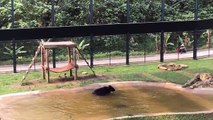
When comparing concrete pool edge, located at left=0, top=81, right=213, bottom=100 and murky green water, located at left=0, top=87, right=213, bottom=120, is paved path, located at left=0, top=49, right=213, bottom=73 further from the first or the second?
murky green water, located at left=0, top=87, right=213, bottom=120

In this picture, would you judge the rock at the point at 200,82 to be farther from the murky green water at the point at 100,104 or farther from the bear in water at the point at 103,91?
the bear in water at the point at 103,91

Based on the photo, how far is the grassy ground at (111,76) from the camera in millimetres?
15658

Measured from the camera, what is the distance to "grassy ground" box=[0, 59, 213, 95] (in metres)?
15.7

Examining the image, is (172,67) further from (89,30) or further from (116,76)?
(89,30)

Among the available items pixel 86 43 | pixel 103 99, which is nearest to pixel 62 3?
pixel 86 43

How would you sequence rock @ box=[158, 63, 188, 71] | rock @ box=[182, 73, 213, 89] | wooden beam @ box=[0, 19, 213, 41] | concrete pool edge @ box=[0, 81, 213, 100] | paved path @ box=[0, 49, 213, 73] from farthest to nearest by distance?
paved path @ box=[0, 49, 213, 73], rock @ box=[158, 63, 188, 71], rock @ box=[182, 73, 213, 89], concrete pool edge @ box=[0, 81, 213, 100], wooden beam @ box=[0, 19, 213, 41]

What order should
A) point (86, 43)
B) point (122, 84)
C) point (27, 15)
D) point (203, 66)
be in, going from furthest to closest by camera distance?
point (86, 43)
point (27, 15)
point (203, 66)
point (122, 84)

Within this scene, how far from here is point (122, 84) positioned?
15781 mm

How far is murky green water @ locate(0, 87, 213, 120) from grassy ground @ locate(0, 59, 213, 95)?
123 cm

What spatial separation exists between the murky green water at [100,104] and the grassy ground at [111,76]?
48.5 inches

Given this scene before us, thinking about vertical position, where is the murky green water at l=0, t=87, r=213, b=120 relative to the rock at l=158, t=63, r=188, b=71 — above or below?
below

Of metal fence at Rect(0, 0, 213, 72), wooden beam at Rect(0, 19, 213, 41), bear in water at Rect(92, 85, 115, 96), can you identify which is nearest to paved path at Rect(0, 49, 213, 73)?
metal fence at Rect(0, 0, 213, 72)

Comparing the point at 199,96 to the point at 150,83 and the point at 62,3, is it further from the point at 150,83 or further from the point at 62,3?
the point at 62,3

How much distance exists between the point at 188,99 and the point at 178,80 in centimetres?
284
